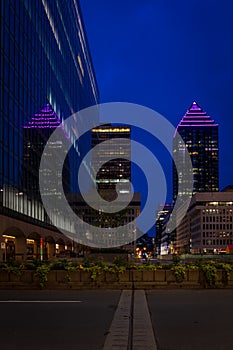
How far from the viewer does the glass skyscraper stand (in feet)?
167

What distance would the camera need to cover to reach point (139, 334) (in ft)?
35.3

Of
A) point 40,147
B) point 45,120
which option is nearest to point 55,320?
point 40,147

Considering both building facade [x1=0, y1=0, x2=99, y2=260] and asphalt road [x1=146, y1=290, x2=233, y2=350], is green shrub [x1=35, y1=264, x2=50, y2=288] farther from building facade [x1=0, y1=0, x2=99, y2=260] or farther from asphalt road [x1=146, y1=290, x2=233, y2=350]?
Answer: building facade [x1=0, y1=0, x2=99, y2=260]

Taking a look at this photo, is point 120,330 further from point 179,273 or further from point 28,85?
point 28,85

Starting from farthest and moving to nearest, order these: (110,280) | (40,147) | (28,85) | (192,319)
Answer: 1. (40,147)
2. (28,85)
3. (110,280)
4. (192,319)

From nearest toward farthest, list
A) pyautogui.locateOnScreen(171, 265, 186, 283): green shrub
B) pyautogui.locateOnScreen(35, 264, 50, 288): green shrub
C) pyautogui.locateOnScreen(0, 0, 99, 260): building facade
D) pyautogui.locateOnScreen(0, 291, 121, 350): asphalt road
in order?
pyautogui.locateOnScreen(0, 291, 121, 350): asphalt road < pyautogui.locateOnScreen(35, 264, 50, 288): green shrub < pyautogui.locateOnScreen(171, 265, 186, 283): green shrub < pyautogui.locateOnScreen(0, 0, 99, 260): building facade

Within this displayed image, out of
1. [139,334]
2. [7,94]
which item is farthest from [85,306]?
[7,94]

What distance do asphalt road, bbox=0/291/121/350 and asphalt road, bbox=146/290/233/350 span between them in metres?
1.30

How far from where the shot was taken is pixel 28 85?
61094mm

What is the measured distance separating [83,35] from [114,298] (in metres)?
107

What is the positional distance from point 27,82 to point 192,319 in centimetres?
5089

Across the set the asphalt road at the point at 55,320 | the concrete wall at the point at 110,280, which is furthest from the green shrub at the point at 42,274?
the asphalt road at the point at 55,320

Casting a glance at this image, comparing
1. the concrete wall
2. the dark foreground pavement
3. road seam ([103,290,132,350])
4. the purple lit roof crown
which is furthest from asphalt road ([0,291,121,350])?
the purple lit roof crown

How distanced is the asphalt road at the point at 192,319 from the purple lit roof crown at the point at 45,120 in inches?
1727
